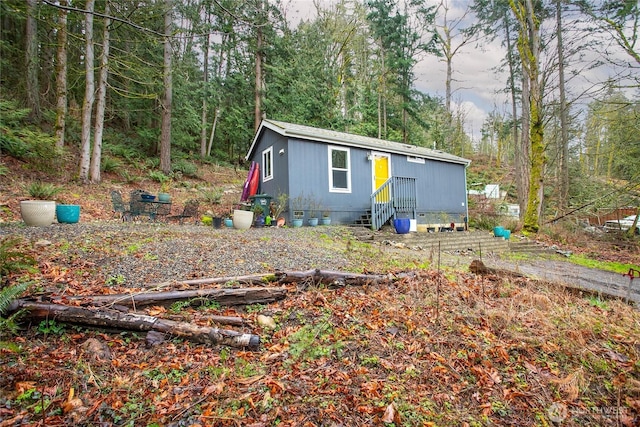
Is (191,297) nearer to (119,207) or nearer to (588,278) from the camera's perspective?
(119,207)

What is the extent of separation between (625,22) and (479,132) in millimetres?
29439

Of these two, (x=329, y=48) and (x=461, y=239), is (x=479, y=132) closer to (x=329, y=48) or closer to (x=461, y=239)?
(x=329, y=48)

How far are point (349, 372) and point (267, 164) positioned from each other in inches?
393

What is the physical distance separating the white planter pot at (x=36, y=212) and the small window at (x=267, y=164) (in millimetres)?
6534

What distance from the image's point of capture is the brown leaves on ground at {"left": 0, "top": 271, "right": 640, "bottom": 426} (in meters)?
1.77

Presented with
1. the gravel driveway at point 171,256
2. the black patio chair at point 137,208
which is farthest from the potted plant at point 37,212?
the black patio chair at point 137,208

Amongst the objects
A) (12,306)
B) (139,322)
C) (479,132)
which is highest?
(479,132)

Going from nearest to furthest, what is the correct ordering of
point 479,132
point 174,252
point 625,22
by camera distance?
point 174,252 → point 625,22 → point 479,132

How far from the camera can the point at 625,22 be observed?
797 centimetres

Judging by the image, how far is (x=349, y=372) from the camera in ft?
7.17

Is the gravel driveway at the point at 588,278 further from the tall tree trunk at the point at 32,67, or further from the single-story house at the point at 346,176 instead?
the tall tree trunk at the point at 32,67

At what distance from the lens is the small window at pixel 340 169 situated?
991 cm

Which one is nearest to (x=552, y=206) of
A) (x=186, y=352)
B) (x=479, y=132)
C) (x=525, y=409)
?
(x=479, y=132)

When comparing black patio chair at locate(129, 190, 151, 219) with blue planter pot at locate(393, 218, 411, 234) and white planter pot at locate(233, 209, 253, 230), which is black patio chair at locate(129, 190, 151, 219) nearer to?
white planter pot at locate(233, 209, 253, 230)
